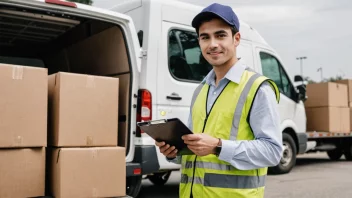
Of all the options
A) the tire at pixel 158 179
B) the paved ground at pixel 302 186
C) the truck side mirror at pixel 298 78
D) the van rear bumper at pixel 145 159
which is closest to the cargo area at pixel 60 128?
the van rear bumper at pixel 145 159

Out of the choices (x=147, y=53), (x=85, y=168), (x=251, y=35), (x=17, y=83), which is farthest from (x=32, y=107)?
(x=251, y=35)

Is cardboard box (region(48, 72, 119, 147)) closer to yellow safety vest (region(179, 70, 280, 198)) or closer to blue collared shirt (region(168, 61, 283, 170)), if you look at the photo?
yellow safety vest (region(179, 70, 280, 198))

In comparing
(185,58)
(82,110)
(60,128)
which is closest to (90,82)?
(82,110)

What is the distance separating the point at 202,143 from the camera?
1.59 meters

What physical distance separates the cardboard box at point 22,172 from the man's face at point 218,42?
180cm

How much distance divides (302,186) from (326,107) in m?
3.09

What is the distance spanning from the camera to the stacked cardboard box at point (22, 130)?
2877 mm

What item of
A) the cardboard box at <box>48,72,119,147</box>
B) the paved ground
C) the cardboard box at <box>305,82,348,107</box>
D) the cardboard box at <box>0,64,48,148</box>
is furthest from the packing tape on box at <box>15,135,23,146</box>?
the cardboard box at <box>305,82,348,107</box>

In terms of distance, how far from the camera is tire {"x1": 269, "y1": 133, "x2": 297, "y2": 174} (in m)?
7.47

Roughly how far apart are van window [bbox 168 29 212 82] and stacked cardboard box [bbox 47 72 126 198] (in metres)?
1.20

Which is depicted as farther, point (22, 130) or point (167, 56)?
point (167, 56)

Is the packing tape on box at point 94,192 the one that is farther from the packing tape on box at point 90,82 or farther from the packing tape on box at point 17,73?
the packing tape on box at point 17,73

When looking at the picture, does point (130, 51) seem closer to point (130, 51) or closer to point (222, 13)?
point (130, 51)

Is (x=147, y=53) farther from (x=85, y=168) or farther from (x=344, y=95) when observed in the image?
(x=344, y=95)
